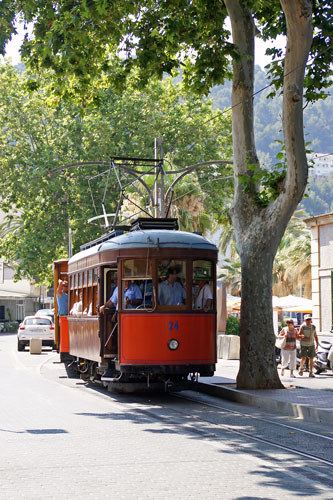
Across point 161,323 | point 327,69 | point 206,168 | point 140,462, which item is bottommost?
point 140,462

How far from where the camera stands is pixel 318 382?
20.5m

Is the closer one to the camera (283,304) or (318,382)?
(318,382)

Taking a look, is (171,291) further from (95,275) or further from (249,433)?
(249,433)

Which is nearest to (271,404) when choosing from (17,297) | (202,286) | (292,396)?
(292,396)

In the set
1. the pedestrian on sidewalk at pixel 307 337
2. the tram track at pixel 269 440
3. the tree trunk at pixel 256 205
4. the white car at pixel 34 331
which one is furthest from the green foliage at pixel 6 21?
the white car at pixel 34 331

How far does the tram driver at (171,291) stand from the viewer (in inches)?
632

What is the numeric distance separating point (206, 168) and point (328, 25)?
29.2m

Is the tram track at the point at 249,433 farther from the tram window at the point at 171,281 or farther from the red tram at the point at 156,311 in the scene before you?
the tram window at the point at 171,281

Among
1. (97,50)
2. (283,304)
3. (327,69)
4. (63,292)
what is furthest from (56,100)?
(283,304)

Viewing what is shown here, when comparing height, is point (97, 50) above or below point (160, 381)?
above

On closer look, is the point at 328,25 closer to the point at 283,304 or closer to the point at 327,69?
the point at 327,69

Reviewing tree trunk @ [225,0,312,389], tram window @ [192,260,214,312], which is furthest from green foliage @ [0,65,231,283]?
tram window @ [192,260,214,312]

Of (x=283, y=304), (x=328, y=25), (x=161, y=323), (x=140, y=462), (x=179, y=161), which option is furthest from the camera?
(x=179, y=161)

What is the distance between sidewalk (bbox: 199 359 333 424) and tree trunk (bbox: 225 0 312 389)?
0.58m
